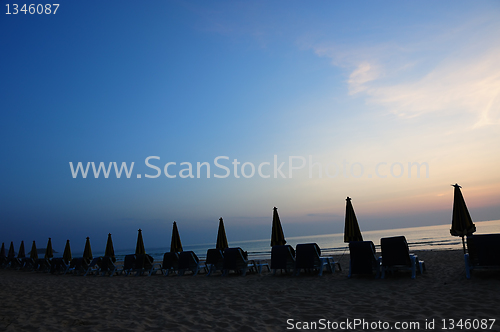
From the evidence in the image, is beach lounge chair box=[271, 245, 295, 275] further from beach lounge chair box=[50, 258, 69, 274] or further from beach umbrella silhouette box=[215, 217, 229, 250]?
beach lounge chair box=[50, 258, 69, 274]

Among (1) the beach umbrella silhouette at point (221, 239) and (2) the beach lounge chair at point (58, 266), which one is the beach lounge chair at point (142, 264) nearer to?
(1) the beach umbrella silhouette at point (221, 239)

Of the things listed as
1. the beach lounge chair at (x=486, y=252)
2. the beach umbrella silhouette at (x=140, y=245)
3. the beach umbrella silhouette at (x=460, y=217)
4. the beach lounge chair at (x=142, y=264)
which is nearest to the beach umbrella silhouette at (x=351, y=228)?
the beach umbrella silhouette at (x=460, y=217)

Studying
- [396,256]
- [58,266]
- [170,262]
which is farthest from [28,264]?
[396,256]

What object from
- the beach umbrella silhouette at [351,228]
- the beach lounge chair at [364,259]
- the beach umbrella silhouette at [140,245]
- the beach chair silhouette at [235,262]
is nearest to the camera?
the beach lounge chair at [364,259]

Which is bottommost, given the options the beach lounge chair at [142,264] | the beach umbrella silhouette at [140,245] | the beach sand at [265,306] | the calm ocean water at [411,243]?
the calm ocean water at [411,243]

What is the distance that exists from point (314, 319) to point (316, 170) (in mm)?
17772

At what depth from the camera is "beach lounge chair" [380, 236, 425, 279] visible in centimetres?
720

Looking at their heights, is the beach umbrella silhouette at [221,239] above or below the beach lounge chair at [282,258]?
above

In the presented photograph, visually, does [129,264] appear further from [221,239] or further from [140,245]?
[221,239]

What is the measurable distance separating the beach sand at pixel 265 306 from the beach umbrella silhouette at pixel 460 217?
1.08 metres

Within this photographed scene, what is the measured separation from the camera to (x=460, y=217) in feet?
25.7

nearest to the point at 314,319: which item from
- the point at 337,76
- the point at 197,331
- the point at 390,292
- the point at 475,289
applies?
the point at 197,331

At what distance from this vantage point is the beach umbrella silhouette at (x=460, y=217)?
7727mm

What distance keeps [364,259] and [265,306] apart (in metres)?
3.65
